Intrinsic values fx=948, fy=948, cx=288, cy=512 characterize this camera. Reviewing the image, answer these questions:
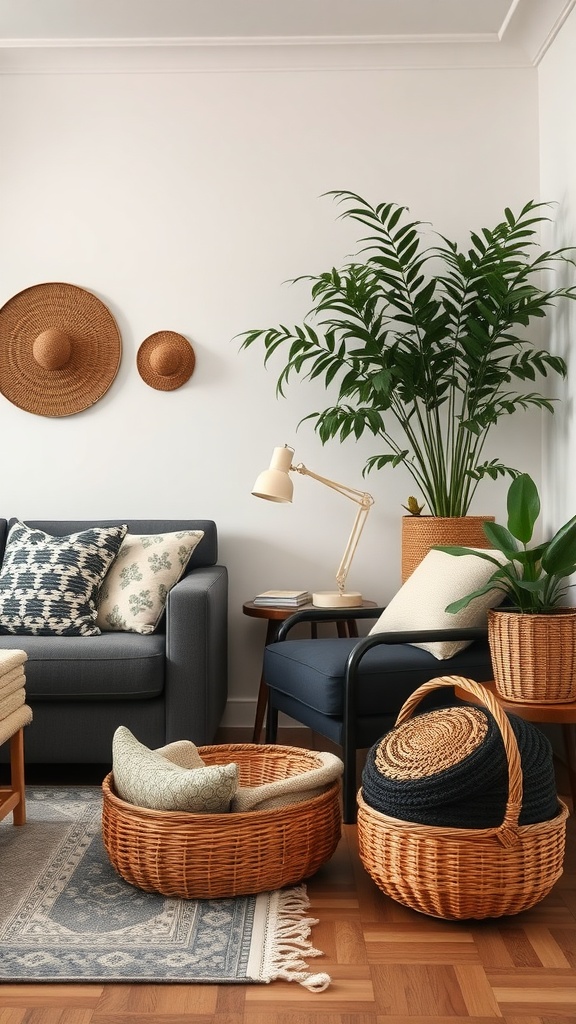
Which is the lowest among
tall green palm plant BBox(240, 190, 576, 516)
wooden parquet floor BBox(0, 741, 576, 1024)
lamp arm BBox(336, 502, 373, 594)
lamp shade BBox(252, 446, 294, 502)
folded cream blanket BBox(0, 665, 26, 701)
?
wooden parquet floor BBox(0, 741, 576, 1024)

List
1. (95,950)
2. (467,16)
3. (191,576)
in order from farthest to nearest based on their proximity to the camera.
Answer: (467,16), (191,576), (95,950)

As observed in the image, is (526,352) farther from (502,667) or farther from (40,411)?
(40,411)

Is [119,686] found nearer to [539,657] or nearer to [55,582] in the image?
[55,582]

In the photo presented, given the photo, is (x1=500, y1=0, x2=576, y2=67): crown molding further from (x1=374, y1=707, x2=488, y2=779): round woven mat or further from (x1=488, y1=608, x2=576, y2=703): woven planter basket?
(x1=374, y1=707, x2=488, y2=779): round woven mat

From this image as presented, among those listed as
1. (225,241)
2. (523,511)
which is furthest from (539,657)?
(225,241)

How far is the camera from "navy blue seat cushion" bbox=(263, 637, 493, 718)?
2756 millimetres

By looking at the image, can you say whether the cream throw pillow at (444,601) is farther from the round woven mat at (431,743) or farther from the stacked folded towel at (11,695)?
the stacked folded towel at (11,695)

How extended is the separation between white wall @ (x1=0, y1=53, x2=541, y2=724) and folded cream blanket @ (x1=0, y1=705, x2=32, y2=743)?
4.35ft

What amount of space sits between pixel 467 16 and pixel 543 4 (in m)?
0.31

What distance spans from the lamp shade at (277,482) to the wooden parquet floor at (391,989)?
1589 millimetres

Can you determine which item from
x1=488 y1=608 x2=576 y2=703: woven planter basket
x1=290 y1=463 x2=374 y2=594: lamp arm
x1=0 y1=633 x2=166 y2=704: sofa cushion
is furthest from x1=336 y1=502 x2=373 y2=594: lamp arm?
x1=488 y1=608 x2=576 y2=703: woven planter basket

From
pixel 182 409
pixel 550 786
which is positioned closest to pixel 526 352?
pixel 182 409

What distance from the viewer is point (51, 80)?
3.94m

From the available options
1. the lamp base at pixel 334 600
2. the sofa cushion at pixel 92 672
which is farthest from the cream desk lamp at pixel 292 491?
the sofa cushion at pixel 92 672
